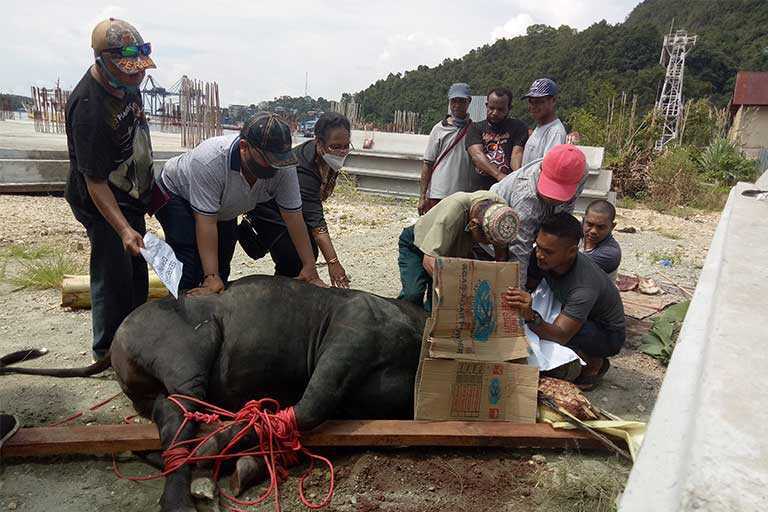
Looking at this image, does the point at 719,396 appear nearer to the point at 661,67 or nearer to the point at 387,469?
the point at 387,469

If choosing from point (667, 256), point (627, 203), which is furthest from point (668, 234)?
point (627, 203)

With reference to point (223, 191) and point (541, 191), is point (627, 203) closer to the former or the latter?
point (541, 191)

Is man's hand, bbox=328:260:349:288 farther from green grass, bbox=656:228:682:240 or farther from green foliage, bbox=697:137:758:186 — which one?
green foliage, bbox=697:137:758:186

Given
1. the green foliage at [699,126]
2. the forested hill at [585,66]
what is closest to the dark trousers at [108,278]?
the green foliage at [699,126]

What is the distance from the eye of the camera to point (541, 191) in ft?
11.0

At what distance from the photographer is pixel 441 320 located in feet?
9.79

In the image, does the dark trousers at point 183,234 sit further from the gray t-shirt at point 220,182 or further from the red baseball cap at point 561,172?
the red baseball cap at point 561,172

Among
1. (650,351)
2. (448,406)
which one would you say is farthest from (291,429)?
(650,351)

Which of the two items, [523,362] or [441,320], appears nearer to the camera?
[441,320]

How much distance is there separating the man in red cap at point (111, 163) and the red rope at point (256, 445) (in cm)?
92

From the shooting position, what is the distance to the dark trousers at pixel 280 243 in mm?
3871

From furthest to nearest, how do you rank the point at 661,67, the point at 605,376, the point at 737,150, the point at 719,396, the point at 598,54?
the point at 598,54, the point at 661,67, the point at 737,150, the point at 605,376, the point at 719,396

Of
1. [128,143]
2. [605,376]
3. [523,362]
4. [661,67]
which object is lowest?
[605,376]

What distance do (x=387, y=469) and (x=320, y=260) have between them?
12.9 ft
